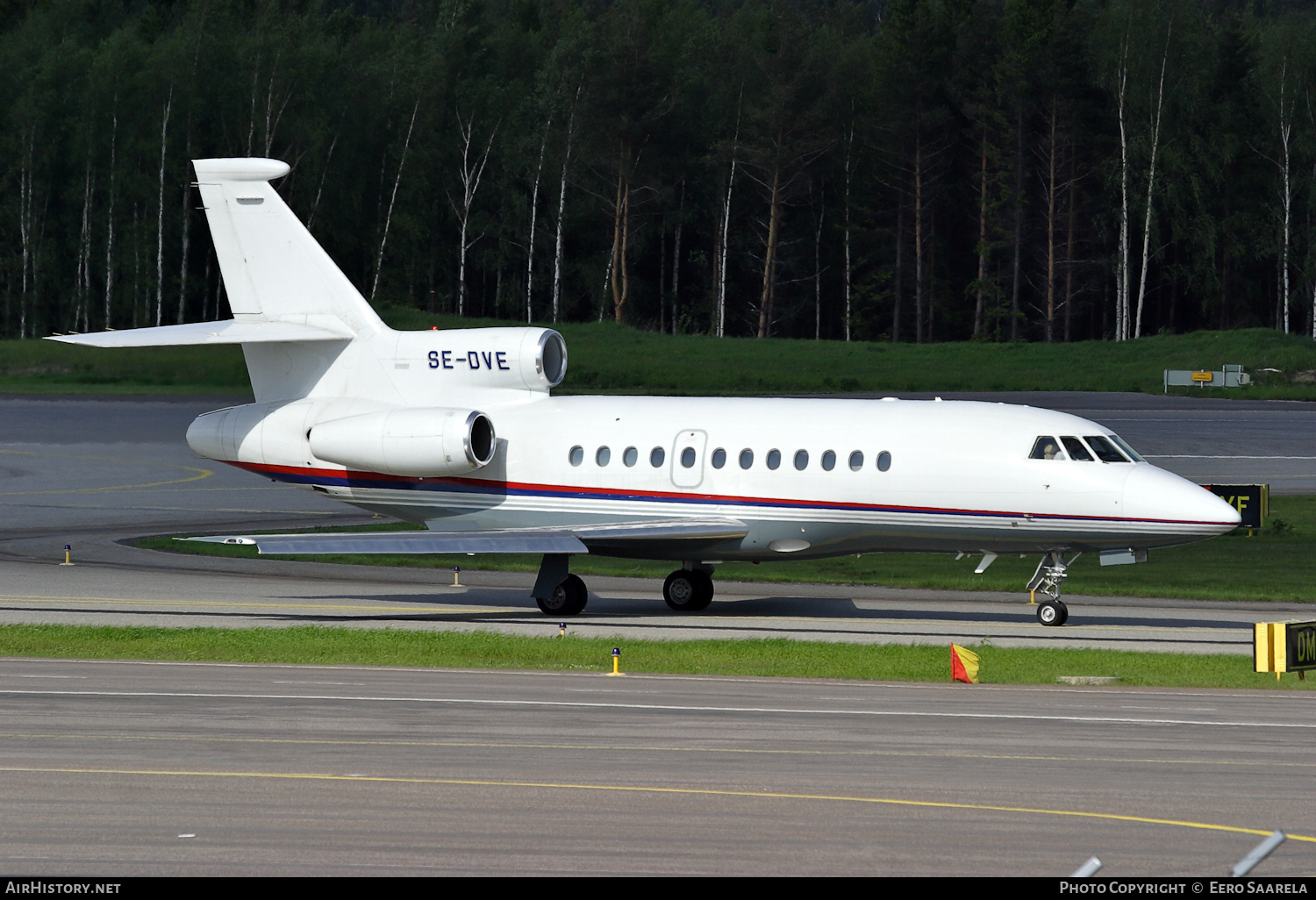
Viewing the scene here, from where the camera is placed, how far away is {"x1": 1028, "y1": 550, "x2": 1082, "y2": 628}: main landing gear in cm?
2525

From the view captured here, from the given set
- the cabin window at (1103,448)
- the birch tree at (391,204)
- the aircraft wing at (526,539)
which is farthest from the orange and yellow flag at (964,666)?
the birch tree at (391,204)

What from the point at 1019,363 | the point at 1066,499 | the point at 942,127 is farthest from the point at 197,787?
the point at 942,127

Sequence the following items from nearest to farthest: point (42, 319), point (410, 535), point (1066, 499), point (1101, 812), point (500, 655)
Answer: point (1101, 812), point (500, 655), point (1066, 499), point (410, 535), point (42, 319)

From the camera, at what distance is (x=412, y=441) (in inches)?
1102

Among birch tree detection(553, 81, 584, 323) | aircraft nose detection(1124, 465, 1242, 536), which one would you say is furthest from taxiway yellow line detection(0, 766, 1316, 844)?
birch tree detection(553, 81, 584, 323)

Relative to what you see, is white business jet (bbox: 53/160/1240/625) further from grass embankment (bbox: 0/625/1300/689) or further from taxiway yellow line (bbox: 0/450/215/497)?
taxiway yellow line (bbox: 0/450/215/497)

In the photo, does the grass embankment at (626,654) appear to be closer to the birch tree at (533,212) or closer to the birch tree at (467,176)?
the birch tree at (533,212)

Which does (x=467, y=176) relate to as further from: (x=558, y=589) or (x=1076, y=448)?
(x=1076, y=448)

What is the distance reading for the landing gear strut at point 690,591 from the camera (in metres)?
28.4

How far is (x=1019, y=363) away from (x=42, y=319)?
179 feet

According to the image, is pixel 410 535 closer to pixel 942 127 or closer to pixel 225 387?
pixel 225 387

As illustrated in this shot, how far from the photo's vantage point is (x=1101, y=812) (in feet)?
39.3

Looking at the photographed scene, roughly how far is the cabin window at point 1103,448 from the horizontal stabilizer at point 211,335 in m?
13.6


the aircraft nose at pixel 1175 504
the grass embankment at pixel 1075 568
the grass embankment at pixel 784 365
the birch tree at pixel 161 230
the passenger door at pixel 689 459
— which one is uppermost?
the birch tree at pixel 161 230
